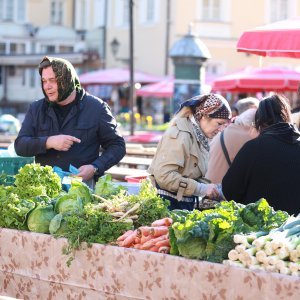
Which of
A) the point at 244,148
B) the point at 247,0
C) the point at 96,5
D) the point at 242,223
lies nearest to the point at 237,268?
the point at 242,223

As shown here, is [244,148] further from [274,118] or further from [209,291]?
[209,291]

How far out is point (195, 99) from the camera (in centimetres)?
689

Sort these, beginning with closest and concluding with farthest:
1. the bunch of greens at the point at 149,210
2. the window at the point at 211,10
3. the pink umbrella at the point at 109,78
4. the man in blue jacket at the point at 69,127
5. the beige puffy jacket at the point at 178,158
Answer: the bunch of greens at the point at 149,210 < the beige puffy jacket at the point at 178,158 < the man in blue jacket at the point at 69,127 < the pink umbrella at the point at 109,78 < the window at the point at 211,10

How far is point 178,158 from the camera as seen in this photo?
22.2 ft

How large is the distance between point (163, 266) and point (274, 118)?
160 cm

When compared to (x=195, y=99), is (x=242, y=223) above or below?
below

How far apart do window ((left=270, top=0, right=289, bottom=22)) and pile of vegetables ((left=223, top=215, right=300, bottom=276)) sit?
122 ft

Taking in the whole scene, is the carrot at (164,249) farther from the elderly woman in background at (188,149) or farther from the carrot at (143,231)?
the elderly woman in background at (188,149)

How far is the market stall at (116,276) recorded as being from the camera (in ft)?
15.7

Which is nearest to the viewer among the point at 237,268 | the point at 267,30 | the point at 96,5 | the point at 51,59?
the point at 237,268

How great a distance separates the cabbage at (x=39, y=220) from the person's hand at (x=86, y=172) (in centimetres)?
124

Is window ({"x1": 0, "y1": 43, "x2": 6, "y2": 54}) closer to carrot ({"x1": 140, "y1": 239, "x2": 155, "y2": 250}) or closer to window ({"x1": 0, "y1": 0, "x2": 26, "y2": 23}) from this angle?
window ({"x1": 0, "y1": 0, "x2": 26, "y2": 23})

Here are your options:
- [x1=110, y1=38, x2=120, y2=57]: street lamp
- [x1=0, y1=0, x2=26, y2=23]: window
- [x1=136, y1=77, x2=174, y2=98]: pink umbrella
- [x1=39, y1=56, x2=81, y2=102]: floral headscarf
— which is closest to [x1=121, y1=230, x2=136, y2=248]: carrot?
[x1=39, y1=56, x2=81, y2=102]: floral headscarf

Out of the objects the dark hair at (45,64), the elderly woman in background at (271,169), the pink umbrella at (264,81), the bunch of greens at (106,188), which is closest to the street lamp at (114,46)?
the pink umbrella at (264,81)
